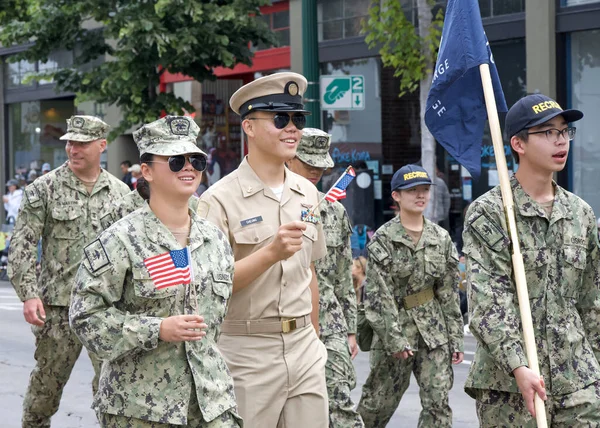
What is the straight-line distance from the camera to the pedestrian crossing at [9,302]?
18156 mm

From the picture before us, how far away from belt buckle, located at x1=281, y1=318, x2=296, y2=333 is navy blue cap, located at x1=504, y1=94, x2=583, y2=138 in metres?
1.34

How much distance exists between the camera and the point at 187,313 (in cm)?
495

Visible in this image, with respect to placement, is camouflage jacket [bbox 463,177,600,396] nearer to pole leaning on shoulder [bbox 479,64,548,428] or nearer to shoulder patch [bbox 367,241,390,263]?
pole leaning on shoulder [bbox 479,64,548,428]

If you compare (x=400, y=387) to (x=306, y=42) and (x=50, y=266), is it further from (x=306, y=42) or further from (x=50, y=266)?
(x=306, y=42)

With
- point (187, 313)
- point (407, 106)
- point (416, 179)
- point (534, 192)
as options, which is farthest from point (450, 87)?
point (407, 106)

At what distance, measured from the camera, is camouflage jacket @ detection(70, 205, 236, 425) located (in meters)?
4.80

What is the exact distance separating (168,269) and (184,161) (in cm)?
55

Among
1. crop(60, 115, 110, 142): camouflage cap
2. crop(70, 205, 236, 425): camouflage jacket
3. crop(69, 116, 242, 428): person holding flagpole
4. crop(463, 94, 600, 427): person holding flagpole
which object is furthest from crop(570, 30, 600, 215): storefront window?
crop(70, 205, 236, 425): camouflage jacket

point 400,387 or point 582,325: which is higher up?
point 582,325

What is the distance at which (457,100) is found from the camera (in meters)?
5.86

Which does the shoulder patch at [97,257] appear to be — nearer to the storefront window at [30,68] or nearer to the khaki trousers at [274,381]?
the khaki trousers at [274,381]

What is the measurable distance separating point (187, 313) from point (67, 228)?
12.5ft

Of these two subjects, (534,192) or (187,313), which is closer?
(187,313)

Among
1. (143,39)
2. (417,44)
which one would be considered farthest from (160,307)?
(143,39)
